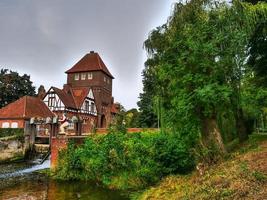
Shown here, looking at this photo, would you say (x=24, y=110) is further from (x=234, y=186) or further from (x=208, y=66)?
(x=234, y=186)

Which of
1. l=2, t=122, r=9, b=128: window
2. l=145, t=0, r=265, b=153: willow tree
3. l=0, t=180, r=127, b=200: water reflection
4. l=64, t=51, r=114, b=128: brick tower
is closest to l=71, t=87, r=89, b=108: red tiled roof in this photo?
l=64, t=51, r=114, b=128: brick tower

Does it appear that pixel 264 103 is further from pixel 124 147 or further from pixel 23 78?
pixel 23 78

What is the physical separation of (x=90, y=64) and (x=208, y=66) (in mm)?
46853

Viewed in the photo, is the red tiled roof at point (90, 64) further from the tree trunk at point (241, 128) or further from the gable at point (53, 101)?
the tree trunk at point (241, 128)

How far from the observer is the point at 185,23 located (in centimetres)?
1533

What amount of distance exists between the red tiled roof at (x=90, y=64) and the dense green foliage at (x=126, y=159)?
37668 millimetres

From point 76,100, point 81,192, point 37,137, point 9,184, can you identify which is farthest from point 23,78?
point 81,192

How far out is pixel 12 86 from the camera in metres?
52.7

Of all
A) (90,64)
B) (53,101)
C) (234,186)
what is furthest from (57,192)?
(90,64)

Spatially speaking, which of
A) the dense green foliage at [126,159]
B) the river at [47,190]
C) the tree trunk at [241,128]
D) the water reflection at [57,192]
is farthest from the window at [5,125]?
the tree trunk at [241,128]

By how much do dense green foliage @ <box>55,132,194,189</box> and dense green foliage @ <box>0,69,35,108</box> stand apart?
36.5 metres

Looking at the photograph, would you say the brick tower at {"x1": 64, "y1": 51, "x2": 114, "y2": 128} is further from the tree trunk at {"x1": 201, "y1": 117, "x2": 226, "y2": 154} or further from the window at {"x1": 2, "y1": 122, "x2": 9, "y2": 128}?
the tree trunk at {"x1": 201, "y1": 117, "x2": 226, "y2": 154}

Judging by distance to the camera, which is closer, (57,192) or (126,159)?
(57,192)

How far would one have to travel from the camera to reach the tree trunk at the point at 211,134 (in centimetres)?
1288
